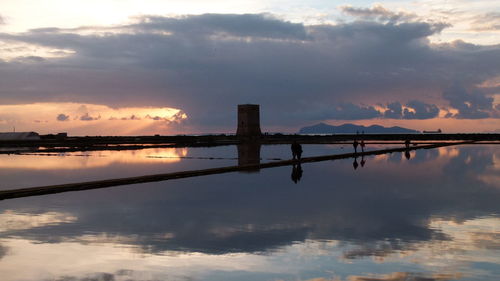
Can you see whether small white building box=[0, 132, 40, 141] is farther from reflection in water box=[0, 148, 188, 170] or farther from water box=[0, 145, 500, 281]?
water box=[0, 145, 500, 281]

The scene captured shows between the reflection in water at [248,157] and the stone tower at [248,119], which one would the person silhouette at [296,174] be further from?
the stone tower at [248,119]

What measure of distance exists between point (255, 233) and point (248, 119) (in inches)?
3386

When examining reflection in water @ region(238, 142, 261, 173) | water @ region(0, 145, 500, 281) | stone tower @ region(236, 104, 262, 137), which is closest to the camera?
water @ region(0, 145, 500, 281)

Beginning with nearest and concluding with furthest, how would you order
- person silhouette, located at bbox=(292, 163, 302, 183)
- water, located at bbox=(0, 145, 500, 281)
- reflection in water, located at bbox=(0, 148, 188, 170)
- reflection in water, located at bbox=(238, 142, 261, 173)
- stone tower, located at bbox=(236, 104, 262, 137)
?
1. water, located at bbox=(0, 145, 500, 281)
2. person silhouette, located at bbox=(292, 163, 302, 183)
3. reflection in water, located at bbox=(0, 148, 188, 170)
4. reflection in water, located at bbox=(238, 142, 261, 173)
5. stone tower, located at bbox=(236, 104, 262, 137)

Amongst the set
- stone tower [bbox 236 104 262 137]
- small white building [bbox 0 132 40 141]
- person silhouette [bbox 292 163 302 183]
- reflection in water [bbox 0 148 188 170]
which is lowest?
person silhouette [bbox 292 163 302 183]

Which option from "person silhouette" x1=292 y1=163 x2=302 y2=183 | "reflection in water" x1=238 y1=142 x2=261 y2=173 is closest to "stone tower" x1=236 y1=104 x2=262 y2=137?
"reflection in water" x1=238 y1=142 x2=261 y2=173

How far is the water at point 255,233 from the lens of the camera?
1023 centimetres

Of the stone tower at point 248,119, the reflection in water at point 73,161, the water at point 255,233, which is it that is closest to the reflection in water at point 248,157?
the reflection in water at point 73,161

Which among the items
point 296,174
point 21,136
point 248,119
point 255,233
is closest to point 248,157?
point 296,174

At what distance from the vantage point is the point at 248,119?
99438mm

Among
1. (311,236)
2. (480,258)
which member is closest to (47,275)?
(311,236)

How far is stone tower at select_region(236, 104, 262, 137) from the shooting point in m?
99.3

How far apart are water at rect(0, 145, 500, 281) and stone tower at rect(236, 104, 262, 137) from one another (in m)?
74.7

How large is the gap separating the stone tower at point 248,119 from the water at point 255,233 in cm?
7470
